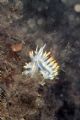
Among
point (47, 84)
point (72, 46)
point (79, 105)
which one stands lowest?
point (79, 105)

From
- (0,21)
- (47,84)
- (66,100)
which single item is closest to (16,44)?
(0,21)

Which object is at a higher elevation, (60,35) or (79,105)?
(60,35)

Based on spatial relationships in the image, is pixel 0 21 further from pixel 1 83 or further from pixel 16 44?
pixel 1 83

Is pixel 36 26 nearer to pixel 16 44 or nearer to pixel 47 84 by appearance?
pixel 16 44

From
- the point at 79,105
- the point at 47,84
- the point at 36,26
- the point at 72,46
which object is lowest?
the point at 79,105

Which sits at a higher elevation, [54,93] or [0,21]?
[0,21]

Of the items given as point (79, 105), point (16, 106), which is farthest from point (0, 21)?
point (79, 105)
